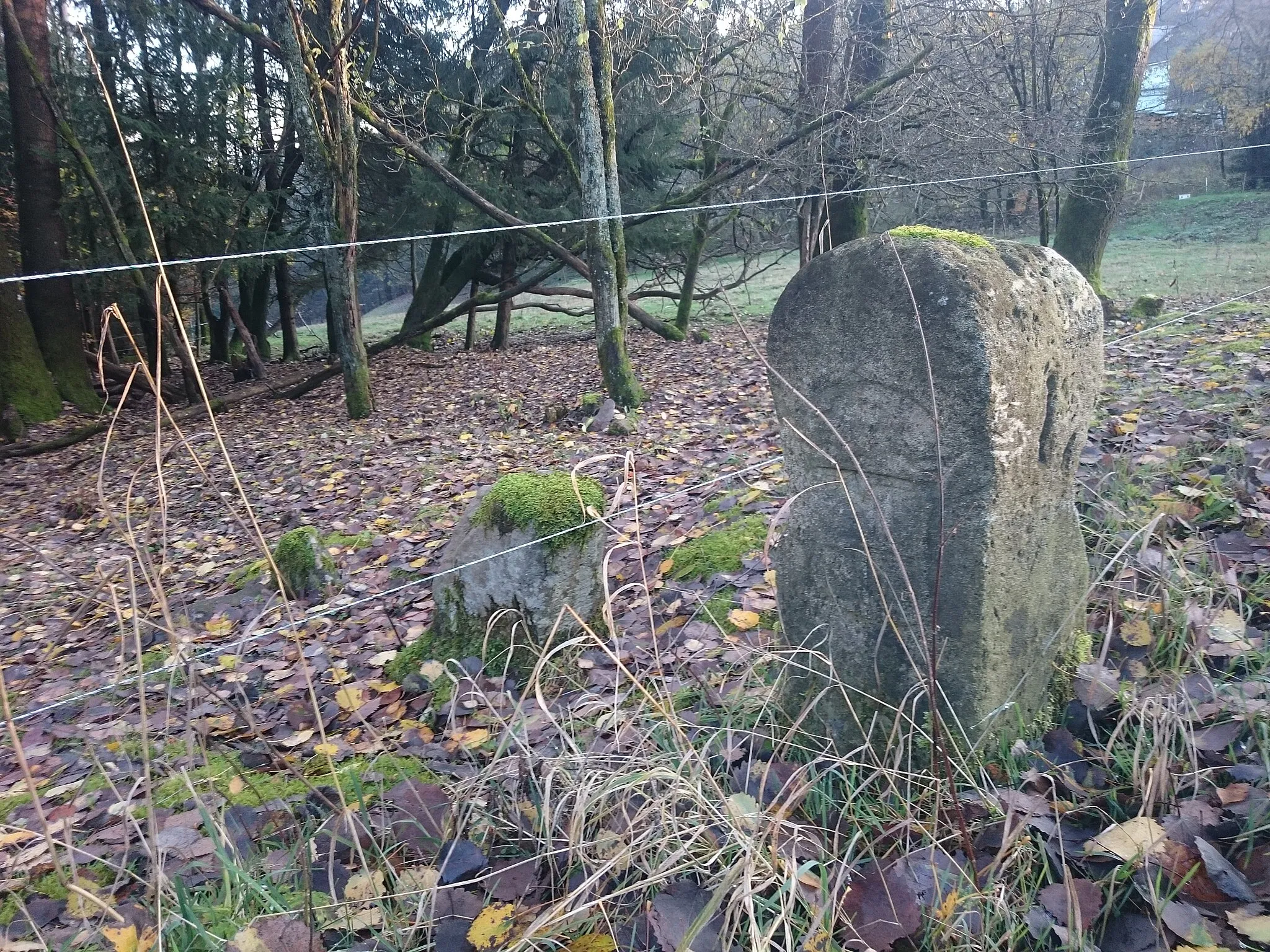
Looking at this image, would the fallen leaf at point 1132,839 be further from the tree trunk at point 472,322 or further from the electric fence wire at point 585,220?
the tree trunk at point 472,322

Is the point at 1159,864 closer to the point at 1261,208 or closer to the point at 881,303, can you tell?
the point at 881,303

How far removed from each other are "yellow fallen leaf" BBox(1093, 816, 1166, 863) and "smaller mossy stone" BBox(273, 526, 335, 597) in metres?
4.06

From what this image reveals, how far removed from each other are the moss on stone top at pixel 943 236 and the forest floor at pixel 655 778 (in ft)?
3.19

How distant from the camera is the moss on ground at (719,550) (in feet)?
12.6

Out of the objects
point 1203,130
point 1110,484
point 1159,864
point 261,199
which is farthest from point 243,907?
point 1203,130

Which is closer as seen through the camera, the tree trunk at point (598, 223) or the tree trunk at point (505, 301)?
the tree trunk at point (598, 223)

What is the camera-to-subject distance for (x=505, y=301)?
1341cm

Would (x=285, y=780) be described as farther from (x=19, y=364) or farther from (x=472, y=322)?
(x=472, y=322)

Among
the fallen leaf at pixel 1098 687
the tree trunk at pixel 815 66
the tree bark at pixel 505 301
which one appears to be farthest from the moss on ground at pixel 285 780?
the tree bark at pixel 505 301

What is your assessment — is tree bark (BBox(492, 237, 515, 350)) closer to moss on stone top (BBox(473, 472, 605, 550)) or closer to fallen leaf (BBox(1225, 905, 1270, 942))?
moss on stone top (BBox(473, 472, 605, 550))

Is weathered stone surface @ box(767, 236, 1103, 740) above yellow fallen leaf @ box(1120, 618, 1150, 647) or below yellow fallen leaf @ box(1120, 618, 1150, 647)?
above

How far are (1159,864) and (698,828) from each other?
3.12 feet

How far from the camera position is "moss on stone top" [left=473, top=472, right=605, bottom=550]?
3451 mm

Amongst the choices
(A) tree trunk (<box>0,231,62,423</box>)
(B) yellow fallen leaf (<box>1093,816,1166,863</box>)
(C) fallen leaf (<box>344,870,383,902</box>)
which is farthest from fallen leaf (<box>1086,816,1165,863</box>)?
(A) tree trunk (<box>0,231,62,423</box>)
